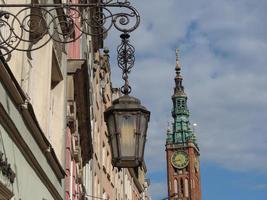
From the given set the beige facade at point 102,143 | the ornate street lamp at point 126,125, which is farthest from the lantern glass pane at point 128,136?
the beige facade at point 102,143

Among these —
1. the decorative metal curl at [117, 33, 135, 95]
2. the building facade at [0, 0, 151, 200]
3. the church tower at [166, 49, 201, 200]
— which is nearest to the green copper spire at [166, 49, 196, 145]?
the church tower at [166, 49, 201, 200]

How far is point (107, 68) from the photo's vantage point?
3866 cm

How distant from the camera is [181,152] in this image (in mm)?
122188

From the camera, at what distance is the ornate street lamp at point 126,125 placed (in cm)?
768

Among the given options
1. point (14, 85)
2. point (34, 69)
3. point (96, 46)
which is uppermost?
point (96, 46)

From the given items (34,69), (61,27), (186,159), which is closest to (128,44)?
(34,69)

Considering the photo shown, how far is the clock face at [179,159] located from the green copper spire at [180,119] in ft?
8.78

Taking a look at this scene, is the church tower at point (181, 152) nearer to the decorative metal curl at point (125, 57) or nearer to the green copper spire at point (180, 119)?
the green copper spire at point (180, 119)

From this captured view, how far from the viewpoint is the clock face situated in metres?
121

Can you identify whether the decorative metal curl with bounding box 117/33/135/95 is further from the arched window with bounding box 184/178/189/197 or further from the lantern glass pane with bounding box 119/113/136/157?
the arched window with bounding box 184/178/189/197

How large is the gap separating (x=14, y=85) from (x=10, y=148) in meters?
0.80

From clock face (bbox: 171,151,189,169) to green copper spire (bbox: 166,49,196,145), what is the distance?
268 cm

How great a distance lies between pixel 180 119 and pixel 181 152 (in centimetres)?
680

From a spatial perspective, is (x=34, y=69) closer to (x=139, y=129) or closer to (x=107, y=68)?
(x=139, y=129)
